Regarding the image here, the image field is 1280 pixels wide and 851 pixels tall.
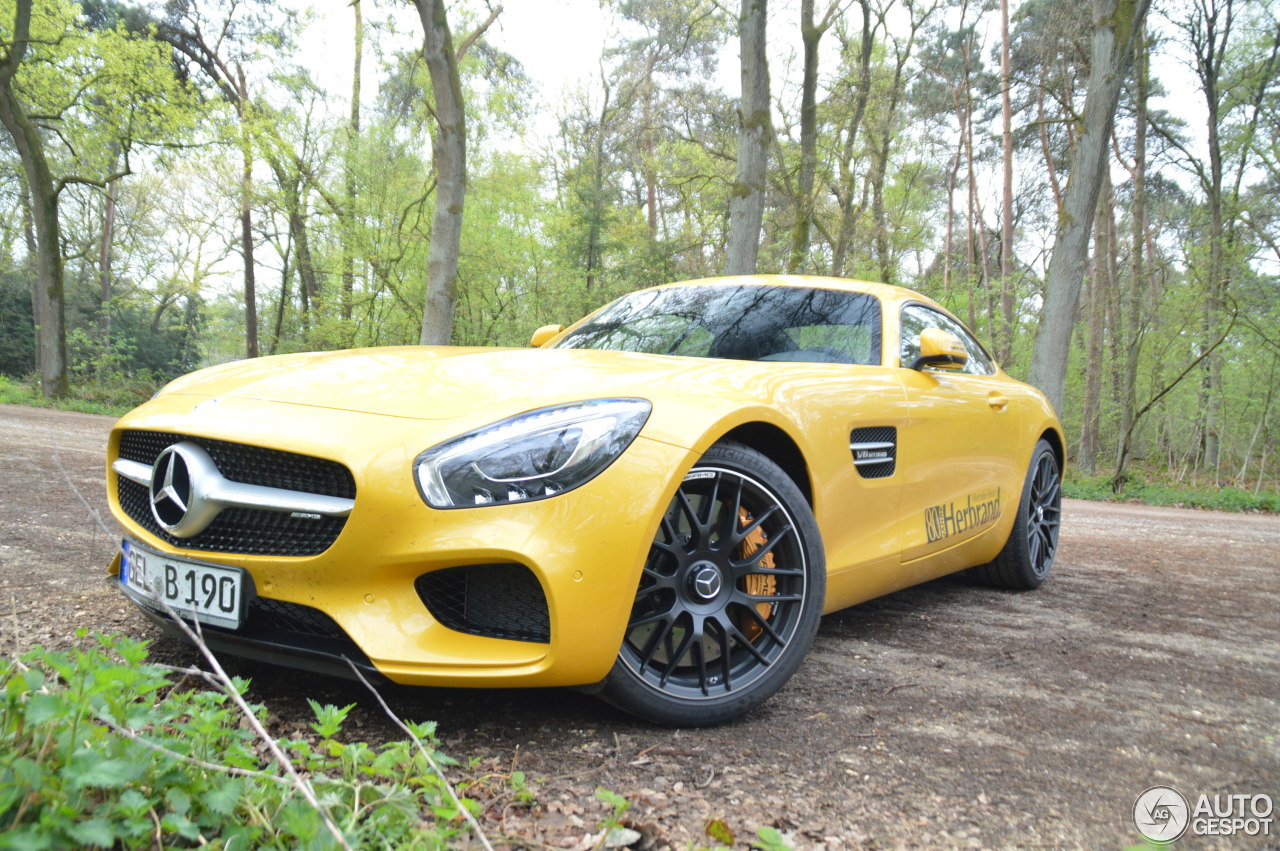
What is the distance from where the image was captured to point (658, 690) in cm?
195

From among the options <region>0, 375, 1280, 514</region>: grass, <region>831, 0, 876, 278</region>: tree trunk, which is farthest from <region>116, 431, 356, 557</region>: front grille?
<region>831, 0, 876, 278</region>: tree trunk

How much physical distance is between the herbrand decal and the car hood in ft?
3.59

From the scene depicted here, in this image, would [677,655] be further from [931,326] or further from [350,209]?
[350,209]

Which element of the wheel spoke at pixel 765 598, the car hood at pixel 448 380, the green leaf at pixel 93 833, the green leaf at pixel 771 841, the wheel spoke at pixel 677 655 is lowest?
the green leaf at pixel 771 841

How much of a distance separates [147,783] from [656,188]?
82.6ft

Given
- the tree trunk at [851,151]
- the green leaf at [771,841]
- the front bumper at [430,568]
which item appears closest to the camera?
the green leaf at [771,841]

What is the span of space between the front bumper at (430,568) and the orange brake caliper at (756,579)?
1.34 feet

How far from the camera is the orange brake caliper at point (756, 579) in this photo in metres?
2.17

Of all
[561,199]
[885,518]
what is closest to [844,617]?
[885,518]

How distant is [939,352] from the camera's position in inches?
121

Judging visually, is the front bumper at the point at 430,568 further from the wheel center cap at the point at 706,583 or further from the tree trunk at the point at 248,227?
the tree trunk at the point at 248,227

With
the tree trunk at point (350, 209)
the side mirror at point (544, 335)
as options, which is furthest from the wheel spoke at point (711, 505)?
the tree trunk at point (350, 209)

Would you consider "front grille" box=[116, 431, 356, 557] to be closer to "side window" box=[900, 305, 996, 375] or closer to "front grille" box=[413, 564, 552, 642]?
"front grille" box=[413, 564, 552, 642]

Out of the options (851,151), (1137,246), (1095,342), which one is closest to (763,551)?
(851,151)
